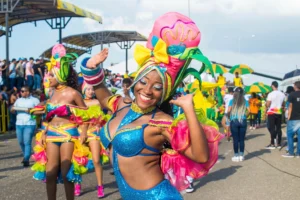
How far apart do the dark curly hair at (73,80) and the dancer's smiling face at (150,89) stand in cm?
294

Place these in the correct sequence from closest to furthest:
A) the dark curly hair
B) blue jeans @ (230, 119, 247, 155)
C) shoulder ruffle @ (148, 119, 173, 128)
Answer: shoulder ruffle @ (148, 119, 173, 128) < the dark curly hair < blue jeans @ (230, 119, 247, 155)

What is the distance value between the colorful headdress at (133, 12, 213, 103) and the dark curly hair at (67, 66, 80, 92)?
2.85 m

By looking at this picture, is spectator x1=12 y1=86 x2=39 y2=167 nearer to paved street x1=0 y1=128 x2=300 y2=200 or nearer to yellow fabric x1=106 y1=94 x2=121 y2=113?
paved street x1=0 y1=128 x2=300 y2=200

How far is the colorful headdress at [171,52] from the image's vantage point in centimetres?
299

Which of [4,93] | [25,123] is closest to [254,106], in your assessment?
[4,93]

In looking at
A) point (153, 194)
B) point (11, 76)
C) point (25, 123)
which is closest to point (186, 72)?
point (153, 194)

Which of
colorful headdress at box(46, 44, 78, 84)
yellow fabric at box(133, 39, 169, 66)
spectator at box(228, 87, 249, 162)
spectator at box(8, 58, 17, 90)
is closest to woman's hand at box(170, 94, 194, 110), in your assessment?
yellow fabric at box(133, 39, 169, 66)

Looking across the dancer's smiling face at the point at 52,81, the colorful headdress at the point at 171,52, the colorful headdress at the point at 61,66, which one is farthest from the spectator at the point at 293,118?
the colorful headdress at the point at 171,52

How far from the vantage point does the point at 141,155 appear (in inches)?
118

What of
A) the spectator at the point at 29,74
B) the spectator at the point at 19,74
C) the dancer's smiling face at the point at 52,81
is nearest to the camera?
the dancer's smiling face at the point at 52,81

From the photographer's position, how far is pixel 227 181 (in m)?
8.08

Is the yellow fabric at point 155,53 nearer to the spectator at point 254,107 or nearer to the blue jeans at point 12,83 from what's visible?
the blue jeans at point 12,83

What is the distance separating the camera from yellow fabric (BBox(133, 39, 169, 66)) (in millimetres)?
2984

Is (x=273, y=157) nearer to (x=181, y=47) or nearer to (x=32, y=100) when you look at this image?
(x=32, y=100)
